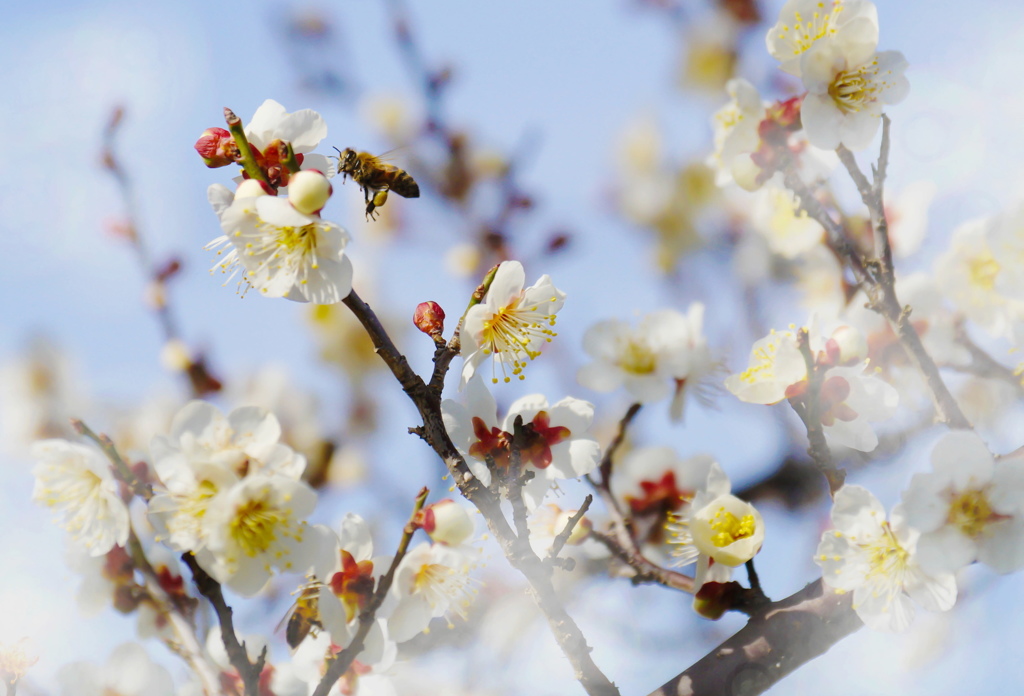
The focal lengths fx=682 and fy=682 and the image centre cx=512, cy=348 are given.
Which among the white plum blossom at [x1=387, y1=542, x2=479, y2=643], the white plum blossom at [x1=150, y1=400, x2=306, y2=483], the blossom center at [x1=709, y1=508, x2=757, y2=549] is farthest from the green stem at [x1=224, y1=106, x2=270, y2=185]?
the blossom center at [x1=709, y1=508, x2=757, y2=549]

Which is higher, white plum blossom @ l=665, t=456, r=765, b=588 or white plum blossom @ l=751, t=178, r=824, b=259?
white plum blossom @ l=751, t=178, r=824, b=259

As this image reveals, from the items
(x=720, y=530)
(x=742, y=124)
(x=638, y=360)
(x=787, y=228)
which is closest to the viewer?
(x=720, y=530)

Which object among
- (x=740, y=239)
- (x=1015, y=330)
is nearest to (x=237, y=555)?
(x=1015, y=330)

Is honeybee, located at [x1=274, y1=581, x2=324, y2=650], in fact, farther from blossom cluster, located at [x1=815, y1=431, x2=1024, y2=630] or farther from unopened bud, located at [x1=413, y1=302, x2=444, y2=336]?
blossom cluster, located at [x1=815, y1=431, x2=1024, y2=630]

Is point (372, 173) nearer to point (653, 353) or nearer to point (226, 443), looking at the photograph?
point (226, 443)

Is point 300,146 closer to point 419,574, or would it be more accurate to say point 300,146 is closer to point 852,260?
point 419,574

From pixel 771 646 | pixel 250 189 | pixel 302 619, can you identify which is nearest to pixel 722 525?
pixel 771 646
